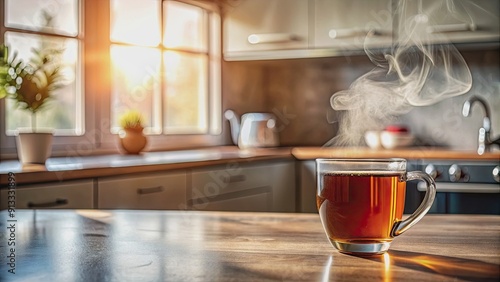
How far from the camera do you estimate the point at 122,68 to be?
337 cm

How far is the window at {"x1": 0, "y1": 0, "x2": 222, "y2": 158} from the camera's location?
283 centimetres

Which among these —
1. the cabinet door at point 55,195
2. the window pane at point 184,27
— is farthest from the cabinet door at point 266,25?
the cabinet door at point 55,195

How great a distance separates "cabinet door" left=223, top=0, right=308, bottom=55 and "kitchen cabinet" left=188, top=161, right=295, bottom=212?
0.70 m

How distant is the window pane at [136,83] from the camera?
130 inches

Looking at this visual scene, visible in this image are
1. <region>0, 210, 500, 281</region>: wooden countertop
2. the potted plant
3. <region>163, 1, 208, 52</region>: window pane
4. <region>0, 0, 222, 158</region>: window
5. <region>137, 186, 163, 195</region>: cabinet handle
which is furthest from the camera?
<region>163, 1, 208, 52</region>: window pane

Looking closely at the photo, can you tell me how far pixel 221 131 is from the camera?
421 cm

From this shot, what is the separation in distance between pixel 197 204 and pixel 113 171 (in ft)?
1.93

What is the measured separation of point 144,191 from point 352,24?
166 centimetres

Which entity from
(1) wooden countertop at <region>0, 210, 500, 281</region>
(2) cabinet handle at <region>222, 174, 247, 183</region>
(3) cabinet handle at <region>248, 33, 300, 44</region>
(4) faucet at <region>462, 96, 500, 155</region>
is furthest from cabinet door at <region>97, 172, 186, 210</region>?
(4) faucet at <region>462, 96, 500, 155</region>

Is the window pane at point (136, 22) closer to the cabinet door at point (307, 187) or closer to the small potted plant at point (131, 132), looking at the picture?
the small potted plant at point (131, 132)

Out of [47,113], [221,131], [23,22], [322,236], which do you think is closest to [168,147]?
[221,131]

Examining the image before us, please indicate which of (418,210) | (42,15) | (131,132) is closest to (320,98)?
(131,132)

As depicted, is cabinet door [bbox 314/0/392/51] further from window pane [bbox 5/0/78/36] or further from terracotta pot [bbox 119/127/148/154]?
window pane [bbox 5/0/78/36]

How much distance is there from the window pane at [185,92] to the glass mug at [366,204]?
2.86 m
